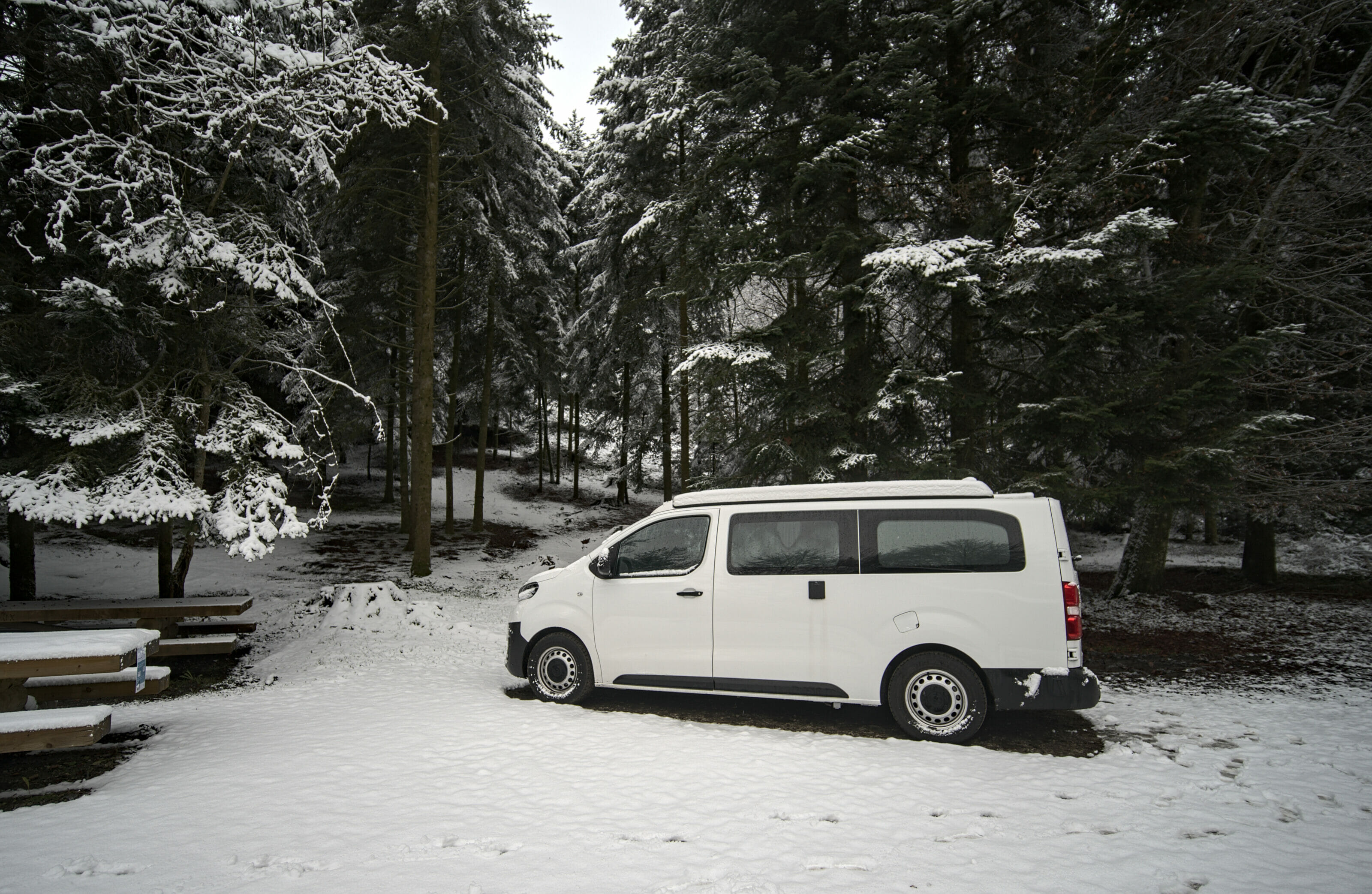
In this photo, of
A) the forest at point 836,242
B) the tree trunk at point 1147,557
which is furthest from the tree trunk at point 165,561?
the tree trunk at point 1147,557

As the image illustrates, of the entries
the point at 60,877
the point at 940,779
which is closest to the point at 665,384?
the point at 940,779

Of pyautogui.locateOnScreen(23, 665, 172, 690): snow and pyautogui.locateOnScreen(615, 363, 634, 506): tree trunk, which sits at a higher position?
pyautogui.locateOnScreen(615, 363, 634, 506): tree trunk

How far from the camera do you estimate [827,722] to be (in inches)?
245

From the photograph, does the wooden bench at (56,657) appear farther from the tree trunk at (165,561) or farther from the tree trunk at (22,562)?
the tree trunk at (22,562)

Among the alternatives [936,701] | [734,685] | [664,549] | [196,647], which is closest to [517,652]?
[664,549]

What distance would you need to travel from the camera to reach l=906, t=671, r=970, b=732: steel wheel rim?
567cm

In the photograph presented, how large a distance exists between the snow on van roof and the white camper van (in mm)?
16

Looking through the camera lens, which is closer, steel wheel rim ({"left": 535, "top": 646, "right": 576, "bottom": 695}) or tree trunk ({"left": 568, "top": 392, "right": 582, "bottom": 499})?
steel wheel rim ({"left": 535, "top": 646, "right": 576, "bottom": 695})

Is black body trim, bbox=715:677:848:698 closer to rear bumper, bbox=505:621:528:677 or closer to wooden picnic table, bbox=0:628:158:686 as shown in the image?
rear bumper, bbox=505:621:528:677

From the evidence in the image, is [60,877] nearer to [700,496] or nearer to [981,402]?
[700,496]

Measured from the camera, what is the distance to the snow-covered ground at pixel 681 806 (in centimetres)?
347

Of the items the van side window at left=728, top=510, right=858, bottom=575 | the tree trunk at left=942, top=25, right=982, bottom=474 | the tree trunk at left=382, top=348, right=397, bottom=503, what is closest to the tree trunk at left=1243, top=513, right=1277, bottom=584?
the tree trunk at left=942, top=25, right=982, bottom=474

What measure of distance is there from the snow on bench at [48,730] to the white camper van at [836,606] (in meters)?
3.28

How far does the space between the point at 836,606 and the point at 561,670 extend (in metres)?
2.76
